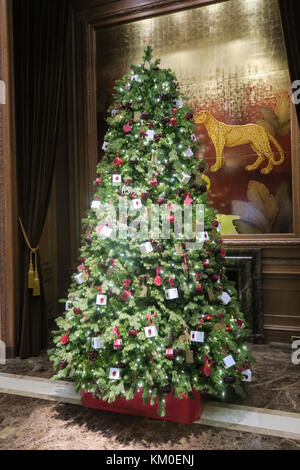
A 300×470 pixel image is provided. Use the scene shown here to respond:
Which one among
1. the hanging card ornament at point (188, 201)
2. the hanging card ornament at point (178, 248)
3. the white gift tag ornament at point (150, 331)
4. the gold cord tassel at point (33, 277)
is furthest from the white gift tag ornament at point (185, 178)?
the gold cord tassel at point (33, 277)

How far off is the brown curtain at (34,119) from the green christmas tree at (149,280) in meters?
1.05

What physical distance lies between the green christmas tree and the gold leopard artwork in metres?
1.33

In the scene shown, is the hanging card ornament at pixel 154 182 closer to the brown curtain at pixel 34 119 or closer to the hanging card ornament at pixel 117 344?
the hanging card ornament at pixel 117 344

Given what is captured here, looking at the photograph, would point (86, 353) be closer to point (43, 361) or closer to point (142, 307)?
point (142, 307)

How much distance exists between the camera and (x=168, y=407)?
7.07 feet

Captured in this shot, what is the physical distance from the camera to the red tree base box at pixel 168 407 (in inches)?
83.7

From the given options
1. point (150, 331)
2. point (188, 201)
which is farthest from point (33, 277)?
point (188, 201)

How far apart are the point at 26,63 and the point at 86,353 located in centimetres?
255

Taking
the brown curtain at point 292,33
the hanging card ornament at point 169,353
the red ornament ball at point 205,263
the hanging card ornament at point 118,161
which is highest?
the brown curtain at point 292,33

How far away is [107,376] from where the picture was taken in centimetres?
214

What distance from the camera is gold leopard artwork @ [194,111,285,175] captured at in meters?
3.55

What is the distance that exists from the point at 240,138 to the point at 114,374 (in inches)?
100

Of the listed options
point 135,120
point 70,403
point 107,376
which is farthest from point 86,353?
point 135,120

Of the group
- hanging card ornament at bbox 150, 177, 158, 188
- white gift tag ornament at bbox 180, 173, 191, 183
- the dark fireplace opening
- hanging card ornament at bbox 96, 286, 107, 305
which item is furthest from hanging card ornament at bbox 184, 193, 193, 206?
the dark fireplace opening
